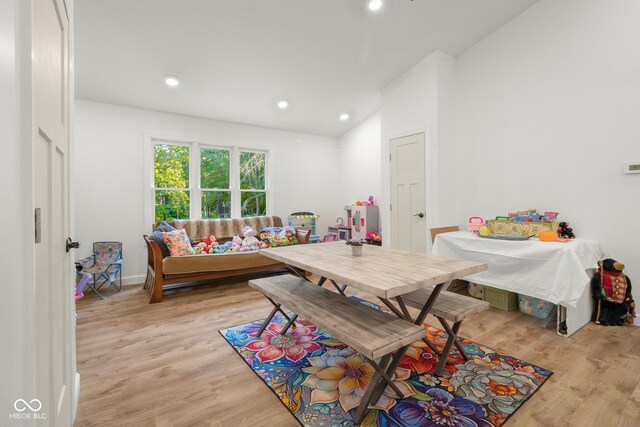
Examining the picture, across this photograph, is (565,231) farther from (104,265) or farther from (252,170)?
(104,265)

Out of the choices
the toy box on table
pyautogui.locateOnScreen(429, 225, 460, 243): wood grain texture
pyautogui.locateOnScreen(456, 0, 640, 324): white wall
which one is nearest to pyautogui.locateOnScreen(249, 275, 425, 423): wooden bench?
pyautogui.locateOnScreen(429, 225, 460, 243): wood grain texture

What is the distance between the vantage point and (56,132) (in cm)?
113

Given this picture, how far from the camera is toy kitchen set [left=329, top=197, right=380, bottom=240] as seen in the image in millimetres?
4902

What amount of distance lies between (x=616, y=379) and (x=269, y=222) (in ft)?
14.0

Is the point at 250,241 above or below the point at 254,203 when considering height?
below

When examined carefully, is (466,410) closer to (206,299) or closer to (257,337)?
(257,337)

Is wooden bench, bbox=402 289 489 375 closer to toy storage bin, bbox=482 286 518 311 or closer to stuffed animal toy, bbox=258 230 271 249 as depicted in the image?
toy storage bin, bbox=482 286 518 311

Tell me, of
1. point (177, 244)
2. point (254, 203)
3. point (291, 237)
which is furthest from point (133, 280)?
point (291, 237)

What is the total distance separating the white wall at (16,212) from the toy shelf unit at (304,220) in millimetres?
4661

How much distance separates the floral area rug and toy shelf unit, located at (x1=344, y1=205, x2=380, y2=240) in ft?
8.60

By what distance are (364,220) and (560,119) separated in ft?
9.14

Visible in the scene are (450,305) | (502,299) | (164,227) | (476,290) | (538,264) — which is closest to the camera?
(450,305)

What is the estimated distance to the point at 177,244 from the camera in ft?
11.8

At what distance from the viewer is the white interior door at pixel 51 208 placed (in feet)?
2.66
